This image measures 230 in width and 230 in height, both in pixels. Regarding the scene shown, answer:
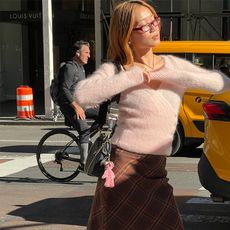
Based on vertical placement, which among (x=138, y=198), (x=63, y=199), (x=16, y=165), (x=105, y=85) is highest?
(x=105, y=85)

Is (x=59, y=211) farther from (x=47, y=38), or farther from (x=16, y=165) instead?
(x=47, y=38)

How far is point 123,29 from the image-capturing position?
9.80ft

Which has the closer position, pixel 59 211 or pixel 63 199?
pixel 59 211

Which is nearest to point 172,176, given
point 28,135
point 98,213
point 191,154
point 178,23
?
point 191,154

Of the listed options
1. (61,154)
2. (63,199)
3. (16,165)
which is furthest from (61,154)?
(16,165)

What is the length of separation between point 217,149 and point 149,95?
7.00 ft

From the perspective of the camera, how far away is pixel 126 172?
3074 mm

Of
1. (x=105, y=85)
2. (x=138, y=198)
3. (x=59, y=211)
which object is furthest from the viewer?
(x=59, y=211)

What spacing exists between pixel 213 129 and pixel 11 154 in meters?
6.31

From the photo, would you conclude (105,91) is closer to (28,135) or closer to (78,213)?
(78,213)

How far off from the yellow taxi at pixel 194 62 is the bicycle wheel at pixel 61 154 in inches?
96.6

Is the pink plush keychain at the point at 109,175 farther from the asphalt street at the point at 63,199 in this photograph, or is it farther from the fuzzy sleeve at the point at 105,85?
the asphalt street at the point at 63,199

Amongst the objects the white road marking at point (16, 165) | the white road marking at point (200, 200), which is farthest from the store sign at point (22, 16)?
the white road marking at point (200, 200)

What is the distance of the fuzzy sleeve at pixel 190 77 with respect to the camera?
2984 mm
